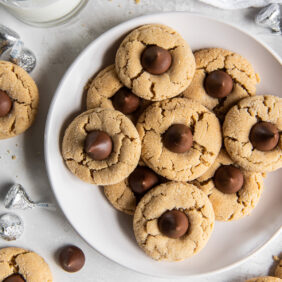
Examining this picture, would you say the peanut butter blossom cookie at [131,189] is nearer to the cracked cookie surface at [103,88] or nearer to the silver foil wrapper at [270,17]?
the cracked cookie surface at [103,88]

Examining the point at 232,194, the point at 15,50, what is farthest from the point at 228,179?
the point at 15,50

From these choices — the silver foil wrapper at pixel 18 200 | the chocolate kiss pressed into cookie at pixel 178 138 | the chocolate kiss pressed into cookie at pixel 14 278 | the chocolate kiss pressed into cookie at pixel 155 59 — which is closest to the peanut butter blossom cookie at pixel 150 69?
the chocolate kiss pressed into cookie at pixel 155 59

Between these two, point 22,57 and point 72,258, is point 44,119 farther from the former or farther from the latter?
point 72,258

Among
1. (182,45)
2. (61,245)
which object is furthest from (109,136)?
(61,245)

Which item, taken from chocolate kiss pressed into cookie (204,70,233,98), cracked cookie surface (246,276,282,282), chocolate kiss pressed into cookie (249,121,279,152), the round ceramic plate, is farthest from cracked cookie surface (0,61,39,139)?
cracked cookie surface (246,276,282,282)

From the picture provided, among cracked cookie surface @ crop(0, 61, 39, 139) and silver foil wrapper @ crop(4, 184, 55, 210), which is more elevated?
cracked cookie surface @ crop(0, 61, 39, 139)

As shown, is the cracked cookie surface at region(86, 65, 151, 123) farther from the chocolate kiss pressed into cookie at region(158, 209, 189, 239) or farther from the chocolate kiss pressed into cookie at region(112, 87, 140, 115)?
the chocolate kiss pressed into cookie at region(158, 209, 189, 239)
